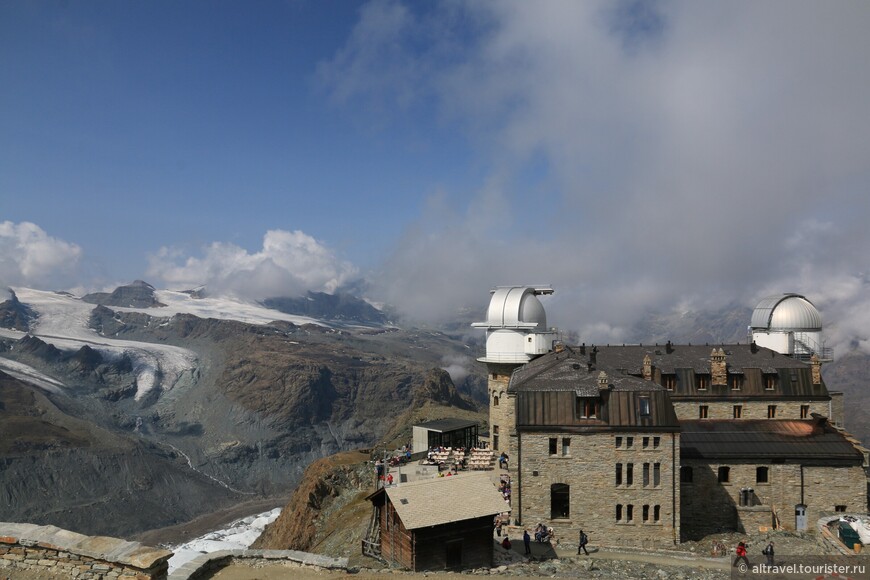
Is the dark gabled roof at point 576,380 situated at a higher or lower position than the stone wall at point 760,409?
higher

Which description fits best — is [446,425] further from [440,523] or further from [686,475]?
[440,523]

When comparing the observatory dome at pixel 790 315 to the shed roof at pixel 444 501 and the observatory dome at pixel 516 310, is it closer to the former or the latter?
the observatory dome at pixel 516 310

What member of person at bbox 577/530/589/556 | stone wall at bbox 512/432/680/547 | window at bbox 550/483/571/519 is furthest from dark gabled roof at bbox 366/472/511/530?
person at bbox 577/530/589/556

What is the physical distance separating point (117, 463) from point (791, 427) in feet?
592

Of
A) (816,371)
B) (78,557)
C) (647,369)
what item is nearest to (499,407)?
(647,369)

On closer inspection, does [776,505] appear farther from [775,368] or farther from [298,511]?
[298,511]

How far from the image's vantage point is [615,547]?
119ft

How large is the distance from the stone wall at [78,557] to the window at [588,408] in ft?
88.3

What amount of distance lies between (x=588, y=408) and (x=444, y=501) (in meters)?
12.7

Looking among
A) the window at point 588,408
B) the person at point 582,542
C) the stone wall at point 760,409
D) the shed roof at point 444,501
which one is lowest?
the person at point 582,542

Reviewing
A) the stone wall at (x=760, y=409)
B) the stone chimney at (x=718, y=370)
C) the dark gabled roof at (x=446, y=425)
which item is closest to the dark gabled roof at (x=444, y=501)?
the dark gabled roof at (x=446, y=425)

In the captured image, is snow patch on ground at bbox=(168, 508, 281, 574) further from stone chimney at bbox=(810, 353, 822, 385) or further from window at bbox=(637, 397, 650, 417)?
stone chimney at bbox=(810, 353, 822, 385)

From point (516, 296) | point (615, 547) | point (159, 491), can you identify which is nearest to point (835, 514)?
point (615, 547)

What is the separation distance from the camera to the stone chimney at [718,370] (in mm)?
48125
